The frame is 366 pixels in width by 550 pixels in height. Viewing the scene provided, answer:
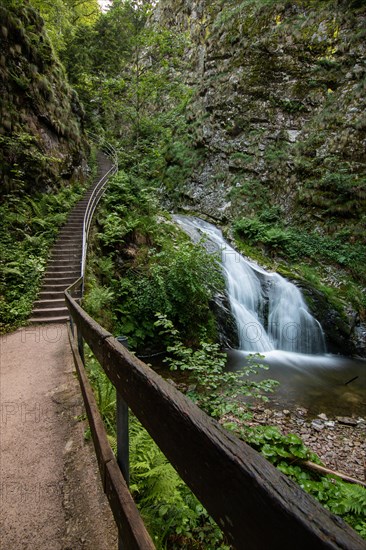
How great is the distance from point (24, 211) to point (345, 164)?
51.2ft

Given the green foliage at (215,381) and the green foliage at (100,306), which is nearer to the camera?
the green foliage at (215,381)

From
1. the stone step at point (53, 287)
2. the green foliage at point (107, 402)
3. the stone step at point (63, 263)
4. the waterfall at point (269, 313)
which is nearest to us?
the green foliage at point (107, 402)

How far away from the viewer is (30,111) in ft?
49.2

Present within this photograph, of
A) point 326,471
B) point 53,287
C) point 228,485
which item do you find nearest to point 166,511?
point 228,485

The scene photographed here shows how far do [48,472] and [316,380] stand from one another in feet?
26.1

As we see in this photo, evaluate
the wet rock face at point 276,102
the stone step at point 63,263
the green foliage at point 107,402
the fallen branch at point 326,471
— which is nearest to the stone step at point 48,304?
the stone step at point 63,263

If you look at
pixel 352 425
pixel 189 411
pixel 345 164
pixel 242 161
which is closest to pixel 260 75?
pixel 242 161

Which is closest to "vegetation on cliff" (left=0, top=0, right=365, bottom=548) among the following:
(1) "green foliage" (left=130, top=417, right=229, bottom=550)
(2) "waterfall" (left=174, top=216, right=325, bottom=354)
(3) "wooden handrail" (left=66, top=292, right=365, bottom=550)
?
(2) "waterfall" (left=174, top=216, right=325, bottom=354)

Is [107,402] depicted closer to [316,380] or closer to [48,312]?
[48,312]

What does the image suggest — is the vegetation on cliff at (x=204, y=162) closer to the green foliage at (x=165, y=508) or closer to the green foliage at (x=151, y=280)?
the green foliage at (x=151, y=280)

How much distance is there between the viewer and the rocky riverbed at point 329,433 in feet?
17.1

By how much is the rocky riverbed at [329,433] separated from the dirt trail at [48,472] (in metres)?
4.00

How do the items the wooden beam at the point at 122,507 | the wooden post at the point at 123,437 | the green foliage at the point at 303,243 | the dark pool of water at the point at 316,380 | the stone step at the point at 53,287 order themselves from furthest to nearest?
the green foliage at the point at 303,243
the stone step at the point at 53,287
the dark pool of water at the point at 316,380
the wooden post at the point at 123,437
the wooden beam at the point at 122,507

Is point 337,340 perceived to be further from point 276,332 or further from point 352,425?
point 352,425
